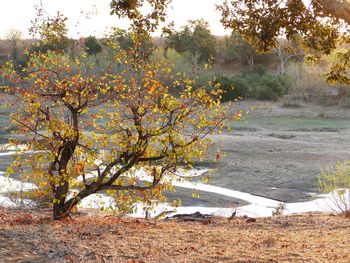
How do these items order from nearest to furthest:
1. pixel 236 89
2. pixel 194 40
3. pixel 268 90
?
pixel 268 90 → pixel 236 89 → pixel 194 40

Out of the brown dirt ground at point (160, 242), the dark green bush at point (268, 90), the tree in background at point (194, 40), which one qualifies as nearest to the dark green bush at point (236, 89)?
the dark green bush at point (268, 90)

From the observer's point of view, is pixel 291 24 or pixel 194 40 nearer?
pixel 291 24

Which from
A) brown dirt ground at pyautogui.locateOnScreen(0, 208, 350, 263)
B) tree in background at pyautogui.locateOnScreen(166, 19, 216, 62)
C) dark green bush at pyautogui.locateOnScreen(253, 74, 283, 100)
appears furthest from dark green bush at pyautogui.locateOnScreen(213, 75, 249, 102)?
brown dirt ground at pyautogui.locateOnScreen(0, 208, 350, 263)

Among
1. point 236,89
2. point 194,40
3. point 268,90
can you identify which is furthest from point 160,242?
point 194,40

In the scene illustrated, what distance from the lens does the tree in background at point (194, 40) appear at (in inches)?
2586

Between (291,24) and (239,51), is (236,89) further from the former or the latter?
(291,24)

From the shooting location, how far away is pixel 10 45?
76062 mm

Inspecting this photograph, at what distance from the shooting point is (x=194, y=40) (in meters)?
65.8

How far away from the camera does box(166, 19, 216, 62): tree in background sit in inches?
2586

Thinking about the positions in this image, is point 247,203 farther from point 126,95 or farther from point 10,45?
point 10,45

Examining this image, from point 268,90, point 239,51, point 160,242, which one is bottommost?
point 160,242

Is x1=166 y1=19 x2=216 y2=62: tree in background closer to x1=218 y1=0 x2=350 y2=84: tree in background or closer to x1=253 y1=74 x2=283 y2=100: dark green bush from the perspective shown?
x1=253 y1=74 x2=283 y2=100: dark green bush

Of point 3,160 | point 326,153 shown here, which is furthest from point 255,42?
point 3,160

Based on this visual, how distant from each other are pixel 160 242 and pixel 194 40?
59927 millimetres
